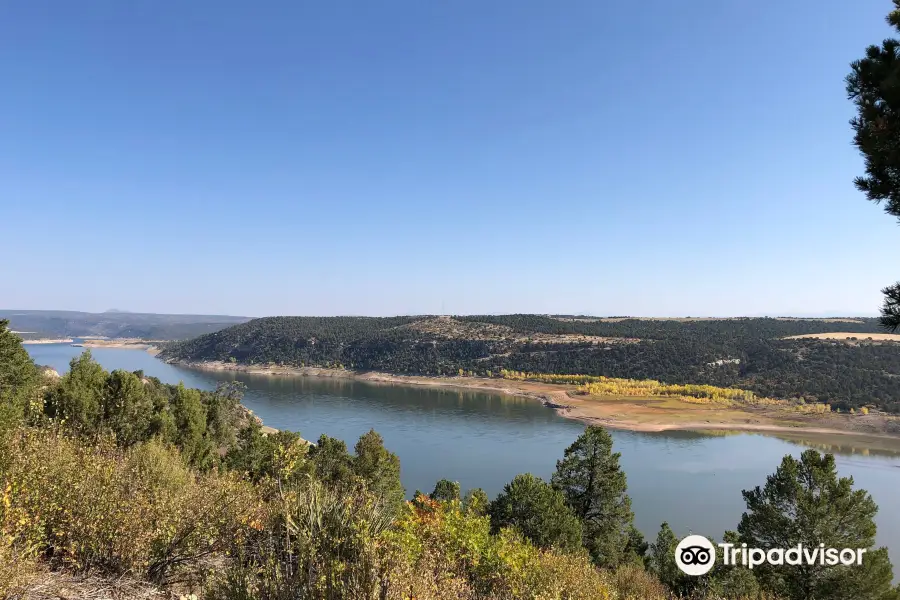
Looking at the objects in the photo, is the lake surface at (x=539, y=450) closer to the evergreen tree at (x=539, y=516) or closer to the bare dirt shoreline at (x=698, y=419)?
the bare dirt shoreline at (x=698, y=419)

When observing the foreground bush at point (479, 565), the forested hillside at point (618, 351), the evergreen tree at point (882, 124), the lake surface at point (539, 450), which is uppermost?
the evergreen tree at point (882, 124)

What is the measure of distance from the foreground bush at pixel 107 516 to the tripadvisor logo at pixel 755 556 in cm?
1673

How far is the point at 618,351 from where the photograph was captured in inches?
5300

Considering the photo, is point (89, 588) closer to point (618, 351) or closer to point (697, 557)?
point (697, 557)

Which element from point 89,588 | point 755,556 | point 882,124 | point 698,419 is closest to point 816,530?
point 755,556

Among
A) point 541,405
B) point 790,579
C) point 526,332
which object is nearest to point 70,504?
point 790,579

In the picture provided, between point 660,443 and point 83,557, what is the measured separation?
7581 centimetres

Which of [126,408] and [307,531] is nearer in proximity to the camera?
[307,531]

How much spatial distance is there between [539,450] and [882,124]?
62721mm

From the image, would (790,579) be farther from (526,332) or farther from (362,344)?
(362,344)

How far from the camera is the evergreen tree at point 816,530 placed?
15398mm

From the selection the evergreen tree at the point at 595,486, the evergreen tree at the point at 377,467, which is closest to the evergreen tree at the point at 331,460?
the evergreen tree at the point at 377,467

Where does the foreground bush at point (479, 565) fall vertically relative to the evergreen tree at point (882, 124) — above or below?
below

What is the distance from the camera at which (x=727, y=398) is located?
9806 centimetres
